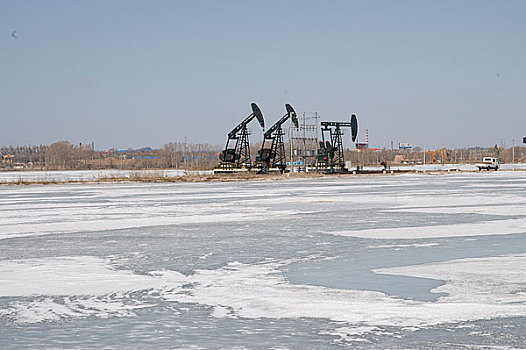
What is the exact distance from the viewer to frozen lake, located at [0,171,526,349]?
598 cm

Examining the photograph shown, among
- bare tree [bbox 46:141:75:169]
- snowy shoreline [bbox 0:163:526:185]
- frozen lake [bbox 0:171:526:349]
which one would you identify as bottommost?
frozen lake [bbox 0:171:526:349]

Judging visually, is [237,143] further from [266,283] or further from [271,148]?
[266,283]

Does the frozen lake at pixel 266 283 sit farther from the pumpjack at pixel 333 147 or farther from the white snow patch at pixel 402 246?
the pumpjack at pixel 333 147

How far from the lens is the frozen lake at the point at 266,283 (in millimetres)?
5977

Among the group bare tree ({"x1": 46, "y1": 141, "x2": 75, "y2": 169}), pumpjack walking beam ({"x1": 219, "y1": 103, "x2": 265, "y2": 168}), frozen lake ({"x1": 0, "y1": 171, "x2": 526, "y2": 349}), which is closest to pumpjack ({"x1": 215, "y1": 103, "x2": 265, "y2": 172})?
pumpjack walking beam ({"x1": 219, "y1": 103, "x2": 265, "y2": 168})

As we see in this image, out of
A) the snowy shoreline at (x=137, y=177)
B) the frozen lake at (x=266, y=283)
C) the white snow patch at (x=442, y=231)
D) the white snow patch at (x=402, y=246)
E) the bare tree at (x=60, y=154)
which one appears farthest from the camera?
the bare tree at (x=60, y=154)

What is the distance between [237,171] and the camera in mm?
64000

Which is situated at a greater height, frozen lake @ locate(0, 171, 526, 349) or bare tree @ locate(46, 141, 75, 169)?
bare tree @ locate(46, 141, 75, 169)

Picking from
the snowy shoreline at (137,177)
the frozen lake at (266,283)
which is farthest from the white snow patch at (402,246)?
the snowy shoreline at (137,177)

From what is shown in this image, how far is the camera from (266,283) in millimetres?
8531

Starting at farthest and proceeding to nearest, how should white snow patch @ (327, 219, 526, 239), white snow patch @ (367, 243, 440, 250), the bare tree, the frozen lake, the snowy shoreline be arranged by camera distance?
the bare tree → the snowy shoreline → white snow patch @ (327, 219, 526, 239) → white snow patch @ (367, 243, 440, 250) → the frozen lake

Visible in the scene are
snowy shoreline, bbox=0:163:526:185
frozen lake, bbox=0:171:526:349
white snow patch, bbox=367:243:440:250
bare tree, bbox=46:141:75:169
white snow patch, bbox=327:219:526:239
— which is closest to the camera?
frozen lake, bbox=0:171:526:349

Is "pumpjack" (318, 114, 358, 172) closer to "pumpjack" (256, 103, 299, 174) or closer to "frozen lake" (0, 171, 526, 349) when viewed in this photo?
"pumpjack" (256, 103, 299, 174)

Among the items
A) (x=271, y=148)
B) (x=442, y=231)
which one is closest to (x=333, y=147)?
(x=271, y=148)
